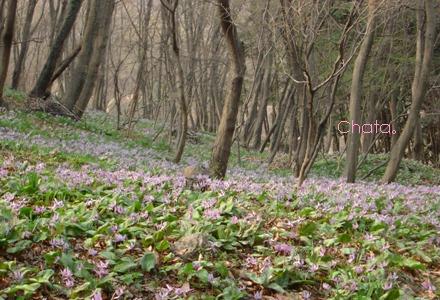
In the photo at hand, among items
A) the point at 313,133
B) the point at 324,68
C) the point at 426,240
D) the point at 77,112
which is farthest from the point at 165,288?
the point at 324,68

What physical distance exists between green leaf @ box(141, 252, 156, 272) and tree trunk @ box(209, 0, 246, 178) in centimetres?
447

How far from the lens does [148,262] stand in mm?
4031

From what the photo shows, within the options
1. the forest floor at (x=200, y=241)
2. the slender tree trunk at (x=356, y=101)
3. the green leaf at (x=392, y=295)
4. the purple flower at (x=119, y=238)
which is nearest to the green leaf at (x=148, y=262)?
the forest floor at (x=200, y=241)

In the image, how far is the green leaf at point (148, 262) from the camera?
13.1 feet

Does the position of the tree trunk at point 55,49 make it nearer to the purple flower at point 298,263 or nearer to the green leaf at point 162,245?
the green leaf at point 162,245

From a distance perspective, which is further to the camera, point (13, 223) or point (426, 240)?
point (426, 240)

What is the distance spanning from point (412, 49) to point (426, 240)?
17155 millimetres

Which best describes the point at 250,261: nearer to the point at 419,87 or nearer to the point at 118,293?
the point at 118,293

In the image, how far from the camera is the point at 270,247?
16.3 ft

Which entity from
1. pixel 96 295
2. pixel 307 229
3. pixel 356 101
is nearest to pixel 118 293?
pixel 96 295

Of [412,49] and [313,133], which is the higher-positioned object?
[412,49]

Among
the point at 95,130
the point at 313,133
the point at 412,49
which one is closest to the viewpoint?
the point at 313,133

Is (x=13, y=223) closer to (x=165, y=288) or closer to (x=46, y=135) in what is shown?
(x=165, y=288)

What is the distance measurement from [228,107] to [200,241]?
4328 mm
